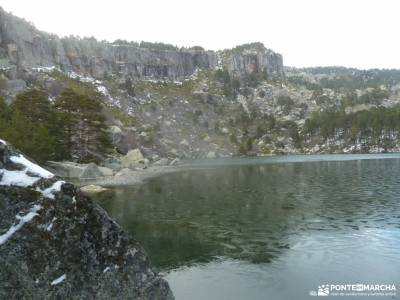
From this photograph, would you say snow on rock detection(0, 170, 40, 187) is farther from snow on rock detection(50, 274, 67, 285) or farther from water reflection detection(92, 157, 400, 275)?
water reflection detection(92, 157, 400, 275)

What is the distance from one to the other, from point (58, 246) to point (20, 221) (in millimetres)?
1185

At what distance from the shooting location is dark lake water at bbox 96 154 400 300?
17141mm

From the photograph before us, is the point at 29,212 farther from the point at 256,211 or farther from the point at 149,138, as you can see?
the point at 149,138

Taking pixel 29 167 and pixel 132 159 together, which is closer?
pixel 29 167

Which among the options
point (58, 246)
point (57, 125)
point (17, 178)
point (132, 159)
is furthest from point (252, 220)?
point (132, 159)

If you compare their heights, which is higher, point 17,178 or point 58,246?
point 17,178

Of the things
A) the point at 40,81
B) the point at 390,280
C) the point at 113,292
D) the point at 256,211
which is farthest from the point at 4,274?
the point at 40,81

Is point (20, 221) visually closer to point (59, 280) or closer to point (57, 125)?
point (59, 280)

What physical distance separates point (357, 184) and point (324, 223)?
26779 mm

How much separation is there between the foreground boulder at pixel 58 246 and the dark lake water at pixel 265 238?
5.56m

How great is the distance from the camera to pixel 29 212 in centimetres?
1047

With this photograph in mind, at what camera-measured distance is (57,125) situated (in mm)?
71250

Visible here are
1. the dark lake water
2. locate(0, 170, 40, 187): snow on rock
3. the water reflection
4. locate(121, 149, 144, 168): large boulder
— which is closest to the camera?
locate(0, 170, 40, 187): snow on rock

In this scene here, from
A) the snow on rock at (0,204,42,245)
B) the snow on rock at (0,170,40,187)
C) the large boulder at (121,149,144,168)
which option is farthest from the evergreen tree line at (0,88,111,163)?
the snow on rock at (0,204,42,245)
